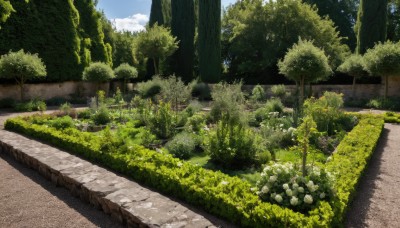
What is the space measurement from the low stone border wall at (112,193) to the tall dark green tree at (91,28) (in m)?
14.3

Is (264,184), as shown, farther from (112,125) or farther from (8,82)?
(8,82)

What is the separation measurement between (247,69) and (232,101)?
13.2 m

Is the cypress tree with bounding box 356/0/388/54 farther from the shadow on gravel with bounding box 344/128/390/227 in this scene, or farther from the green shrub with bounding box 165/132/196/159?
the green shrub with bounding box 165/132/196/159

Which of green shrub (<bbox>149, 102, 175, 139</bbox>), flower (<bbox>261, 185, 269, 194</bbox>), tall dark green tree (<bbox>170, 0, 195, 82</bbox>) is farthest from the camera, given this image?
tall dark green tree (<bbox>170, 0, 195, 82</bbox>)

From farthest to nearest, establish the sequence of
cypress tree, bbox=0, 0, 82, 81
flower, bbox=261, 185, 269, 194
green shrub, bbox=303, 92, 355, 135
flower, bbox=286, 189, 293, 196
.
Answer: cypress tree, bbox=0, 0, 82, 81 < green shrub, bbox=303, 92, 355, 135 < flower, bbox=261, 185, 269, 194 < flower, bbox=286, 189, 293, 196

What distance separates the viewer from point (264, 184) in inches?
126

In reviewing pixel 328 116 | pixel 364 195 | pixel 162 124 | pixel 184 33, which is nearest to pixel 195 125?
pixel 162 124

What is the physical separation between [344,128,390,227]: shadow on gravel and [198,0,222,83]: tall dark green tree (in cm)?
1279

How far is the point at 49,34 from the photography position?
14.7 metres

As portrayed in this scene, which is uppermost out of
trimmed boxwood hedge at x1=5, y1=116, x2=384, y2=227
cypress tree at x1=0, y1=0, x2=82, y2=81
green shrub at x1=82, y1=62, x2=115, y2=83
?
cypress tree at x1=0, y1=0, x2=82, y2=81

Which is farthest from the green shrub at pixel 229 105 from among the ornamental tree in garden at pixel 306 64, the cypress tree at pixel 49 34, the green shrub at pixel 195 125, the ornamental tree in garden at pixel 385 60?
the cypress tree at pixel 49 34

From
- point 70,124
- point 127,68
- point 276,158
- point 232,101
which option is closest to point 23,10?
point 127,68

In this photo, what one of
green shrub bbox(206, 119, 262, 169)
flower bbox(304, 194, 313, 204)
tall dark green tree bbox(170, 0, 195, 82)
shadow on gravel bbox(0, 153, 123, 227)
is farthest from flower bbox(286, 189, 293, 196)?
tall dark green tree bbox(170, 0, 195, 82)

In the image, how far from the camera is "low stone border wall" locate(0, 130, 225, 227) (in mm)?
2752
